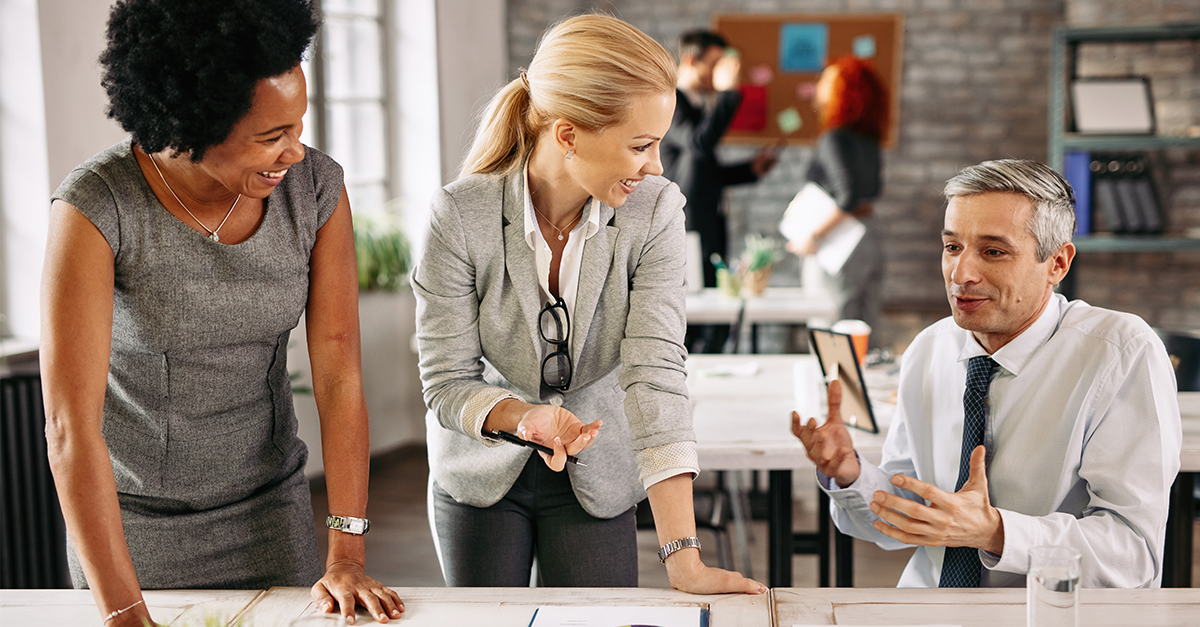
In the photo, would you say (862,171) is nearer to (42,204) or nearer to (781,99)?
(781,99)

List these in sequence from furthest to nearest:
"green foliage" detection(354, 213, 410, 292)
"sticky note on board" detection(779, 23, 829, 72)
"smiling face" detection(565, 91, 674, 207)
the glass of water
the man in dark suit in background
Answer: "sticky note on board" detection(779, 23, 829, 72)
the man in dark suit in background
"green foliage" detection(354, 213, 410, 292)
"smiling face" detection(565, 91, 674, 207)
the glass of water

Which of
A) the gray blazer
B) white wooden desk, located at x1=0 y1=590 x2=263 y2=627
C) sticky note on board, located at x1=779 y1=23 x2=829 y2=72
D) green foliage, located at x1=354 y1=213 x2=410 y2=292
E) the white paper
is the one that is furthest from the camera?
sticky note on board, located at x1=779 y1=23 x2=829 y2=72

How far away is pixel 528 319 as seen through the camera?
1.45 metres

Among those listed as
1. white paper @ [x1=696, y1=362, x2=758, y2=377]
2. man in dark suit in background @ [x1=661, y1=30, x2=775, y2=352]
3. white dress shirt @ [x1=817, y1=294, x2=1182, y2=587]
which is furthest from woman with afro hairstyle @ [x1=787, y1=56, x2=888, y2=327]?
white dress shirt @ [x1=817, y1=294, x2=1182, y2=587]

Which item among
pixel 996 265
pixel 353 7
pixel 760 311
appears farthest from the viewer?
pixel 353 7

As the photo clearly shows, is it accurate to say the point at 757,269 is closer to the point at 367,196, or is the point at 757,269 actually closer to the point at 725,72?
the point at 725,72

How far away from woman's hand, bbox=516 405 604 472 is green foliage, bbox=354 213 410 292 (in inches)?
123

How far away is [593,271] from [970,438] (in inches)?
24.4

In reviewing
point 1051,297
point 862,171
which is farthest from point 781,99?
point 1051,297

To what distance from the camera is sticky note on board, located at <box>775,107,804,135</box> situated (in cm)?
557

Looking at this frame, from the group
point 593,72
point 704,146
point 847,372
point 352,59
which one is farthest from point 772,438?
point 352,59

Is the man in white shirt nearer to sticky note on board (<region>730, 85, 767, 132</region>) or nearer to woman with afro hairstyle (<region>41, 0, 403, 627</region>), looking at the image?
woman with afro hairstyle (<region>41, 0, 403, 627</region>)

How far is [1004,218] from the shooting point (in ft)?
4.60

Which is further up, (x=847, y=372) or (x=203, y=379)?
(x=203, y=379)
